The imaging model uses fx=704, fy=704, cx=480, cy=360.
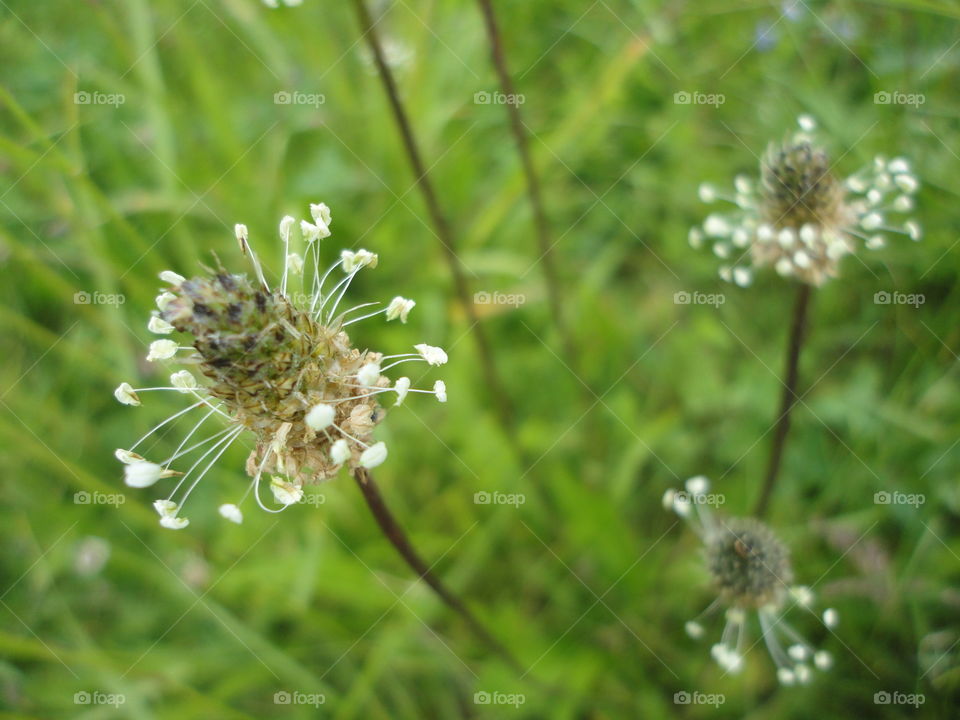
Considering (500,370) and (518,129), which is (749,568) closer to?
(518,129)

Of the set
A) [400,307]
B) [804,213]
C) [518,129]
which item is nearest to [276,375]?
[400,307]

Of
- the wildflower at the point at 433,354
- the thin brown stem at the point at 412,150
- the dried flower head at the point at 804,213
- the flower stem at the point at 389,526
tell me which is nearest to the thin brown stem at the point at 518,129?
the thin brown stem at the point at 412,150

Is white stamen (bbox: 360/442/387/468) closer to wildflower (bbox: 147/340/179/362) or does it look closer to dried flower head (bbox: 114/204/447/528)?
dried flower head (bbox: 114/204/447/528)

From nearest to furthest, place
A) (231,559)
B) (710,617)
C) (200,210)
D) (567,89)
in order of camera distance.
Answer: (710,617) → (231,559) → (200,210) → (567,89)

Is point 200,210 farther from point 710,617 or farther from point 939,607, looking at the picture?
point 939,607

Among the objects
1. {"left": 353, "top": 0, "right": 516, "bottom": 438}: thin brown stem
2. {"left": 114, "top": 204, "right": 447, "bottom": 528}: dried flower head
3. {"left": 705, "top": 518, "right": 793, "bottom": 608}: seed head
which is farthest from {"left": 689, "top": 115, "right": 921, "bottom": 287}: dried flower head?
{"left": 114, "top": 204, "right": 447, "bottom": 528}: dried flower head

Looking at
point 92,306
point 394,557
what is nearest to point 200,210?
point 92,306
